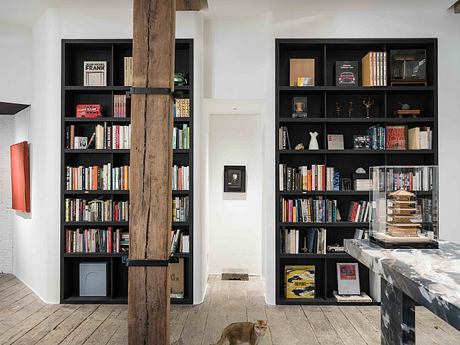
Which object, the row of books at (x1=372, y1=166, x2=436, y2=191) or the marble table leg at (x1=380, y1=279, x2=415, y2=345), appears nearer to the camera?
the marble table leg at (x1=380, y1=279, x2=415, y2=345)

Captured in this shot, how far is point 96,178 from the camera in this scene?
16.0 feet

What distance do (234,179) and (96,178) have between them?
2092mm

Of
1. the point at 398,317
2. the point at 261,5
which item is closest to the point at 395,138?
the point at 261,5

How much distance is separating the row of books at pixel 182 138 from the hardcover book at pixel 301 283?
1.77 m

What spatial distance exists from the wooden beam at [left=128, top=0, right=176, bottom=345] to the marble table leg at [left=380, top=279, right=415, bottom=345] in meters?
1.35

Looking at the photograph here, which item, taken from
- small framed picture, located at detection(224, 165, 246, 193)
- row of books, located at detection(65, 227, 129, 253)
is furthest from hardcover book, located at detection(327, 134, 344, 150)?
row of books, located at detection(65, 227, 129, 253)

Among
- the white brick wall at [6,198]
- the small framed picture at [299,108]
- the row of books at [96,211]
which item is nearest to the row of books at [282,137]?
the small framed picture at [299,108]

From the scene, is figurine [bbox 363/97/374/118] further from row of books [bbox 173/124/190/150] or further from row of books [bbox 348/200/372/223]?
row of books [bbox 173/124/190/150]

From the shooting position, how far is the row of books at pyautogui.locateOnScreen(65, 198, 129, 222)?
15.9 ft

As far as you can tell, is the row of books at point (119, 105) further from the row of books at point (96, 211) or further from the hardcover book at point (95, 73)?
the row of books at point (96, 211)

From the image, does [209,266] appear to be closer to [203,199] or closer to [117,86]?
[203,199]

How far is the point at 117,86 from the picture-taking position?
16.1 feet

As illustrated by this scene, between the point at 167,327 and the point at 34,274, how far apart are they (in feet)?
9.81

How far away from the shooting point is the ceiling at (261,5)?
463cm
